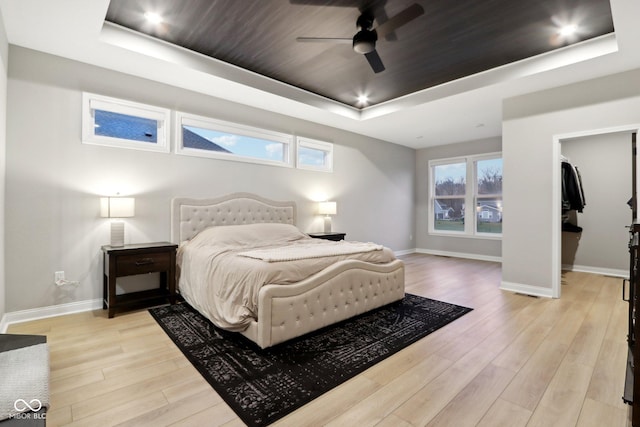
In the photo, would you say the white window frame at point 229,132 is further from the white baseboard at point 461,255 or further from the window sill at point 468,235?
the white baseboard at point 461,255

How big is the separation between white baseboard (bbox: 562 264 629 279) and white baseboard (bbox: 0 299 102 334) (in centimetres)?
716

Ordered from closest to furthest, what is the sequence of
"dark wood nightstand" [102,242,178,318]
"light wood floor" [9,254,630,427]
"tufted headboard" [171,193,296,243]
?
"light wood floor" [9,254,630,427] → "dark wood nightstand" [102,242,178,318] → "tufted headboard" [171,193,296,243]

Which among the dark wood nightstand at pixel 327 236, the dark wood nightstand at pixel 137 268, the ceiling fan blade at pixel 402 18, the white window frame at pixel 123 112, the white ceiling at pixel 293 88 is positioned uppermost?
the ceiling fan blade at pixel 402 18

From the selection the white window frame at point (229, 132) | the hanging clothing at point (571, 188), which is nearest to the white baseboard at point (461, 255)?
the hanging clothing at point (571, 188)

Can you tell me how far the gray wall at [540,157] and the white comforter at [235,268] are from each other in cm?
198

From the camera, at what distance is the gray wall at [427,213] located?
249 inches

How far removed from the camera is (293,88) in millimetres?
4195

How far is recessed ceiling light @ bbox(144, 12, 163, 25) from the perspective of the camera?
2665 mm

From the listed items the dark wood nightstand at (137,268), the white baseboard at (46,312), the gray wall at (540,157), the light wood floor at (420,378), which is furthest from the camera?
the gray wall at (540,157)

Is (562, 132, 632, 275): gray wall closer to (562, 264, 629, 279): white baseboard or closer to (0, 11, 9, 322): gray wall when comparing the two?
(562, 264, 629, 279): white baseboard

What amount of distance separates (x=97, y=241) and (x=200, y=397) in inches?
94.9

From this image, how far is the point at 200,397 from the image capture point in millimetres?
1748

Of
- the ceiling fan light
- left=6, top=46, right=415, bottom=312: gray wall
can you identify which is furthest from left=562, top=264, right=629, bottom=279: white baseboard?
left=6, top=46, right=415, bottom=312: gray wall

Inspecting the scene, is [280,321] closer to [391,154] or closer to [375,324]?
[375,324]
